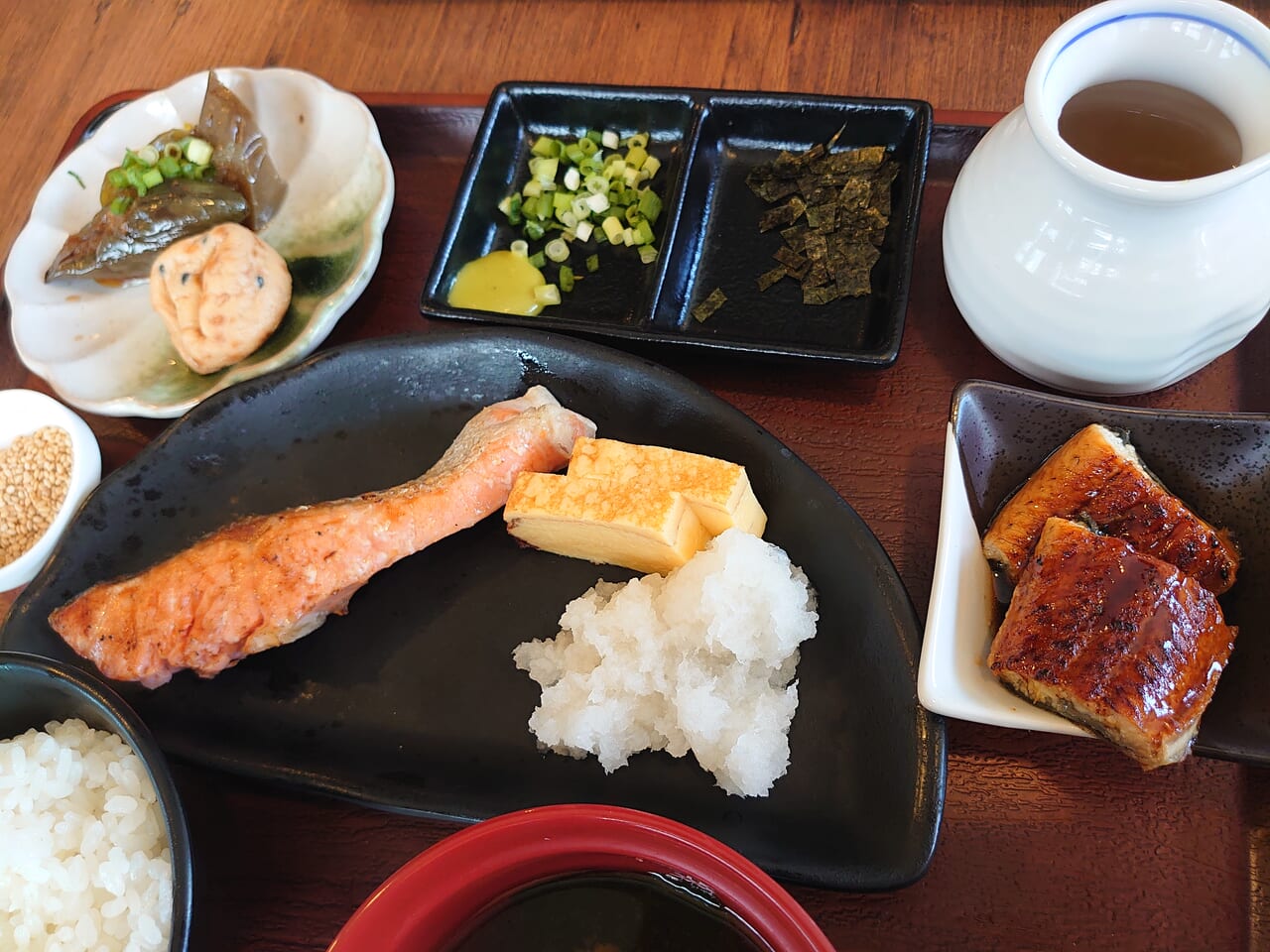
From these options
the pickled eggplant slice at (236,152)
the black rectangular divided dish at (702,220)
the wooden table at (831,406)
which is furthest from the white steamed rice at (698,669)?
the pickled eggplant slice at (236,152)

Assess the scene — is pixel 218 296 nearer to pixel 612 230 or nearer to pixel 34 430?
pixel 34 430

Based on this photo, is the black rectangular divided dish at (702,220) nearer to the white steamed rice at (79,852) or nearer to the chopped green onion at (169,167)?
the chopped green onion at (169,167)

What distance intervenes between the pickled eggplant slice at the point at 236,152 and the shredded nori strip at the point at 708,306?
1119mm

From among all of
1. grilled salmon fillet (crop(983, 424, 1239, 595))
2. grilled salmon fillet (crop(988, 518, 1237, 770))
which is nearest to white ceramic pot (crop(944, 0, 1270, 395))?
grilled salmon fillet (crop(983, 424, 1239, 595))

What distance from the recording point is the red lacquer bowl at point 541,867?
3.43ft

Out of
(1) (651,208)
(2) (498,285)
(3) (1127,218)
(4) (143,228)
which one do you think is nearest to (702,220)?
(1) (651,208)

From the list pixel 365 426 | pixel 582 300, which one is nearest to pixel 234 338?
pixel 365 426

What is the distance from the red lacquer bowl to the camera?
1044 mm

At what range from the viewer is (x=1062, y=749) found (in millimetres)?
1410

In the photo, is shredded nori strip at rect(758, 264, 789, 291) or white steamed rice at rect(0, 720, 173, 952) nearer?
white steamed rice at rect(0, 720, 173, 952)

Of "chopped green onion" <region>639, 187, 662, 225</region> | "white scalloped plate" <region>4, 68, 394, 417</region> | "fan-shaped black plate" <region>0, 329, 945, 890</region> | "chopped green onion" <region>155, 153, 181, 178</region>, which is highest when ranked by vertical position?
"chopped green onion" <region>155, 153, 181, 178</region>

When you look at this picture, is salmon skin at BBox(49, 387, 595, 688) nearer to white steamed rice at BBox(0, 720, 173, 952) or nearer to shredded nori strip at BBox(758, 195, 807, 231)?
white steamed rice at BBox(0, 720, 173, 952)

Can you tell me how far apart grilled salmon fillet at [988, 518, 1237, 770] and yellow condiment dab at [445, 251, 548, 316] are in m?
1.20

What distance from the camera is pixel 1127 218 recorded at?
1326 millimetres
